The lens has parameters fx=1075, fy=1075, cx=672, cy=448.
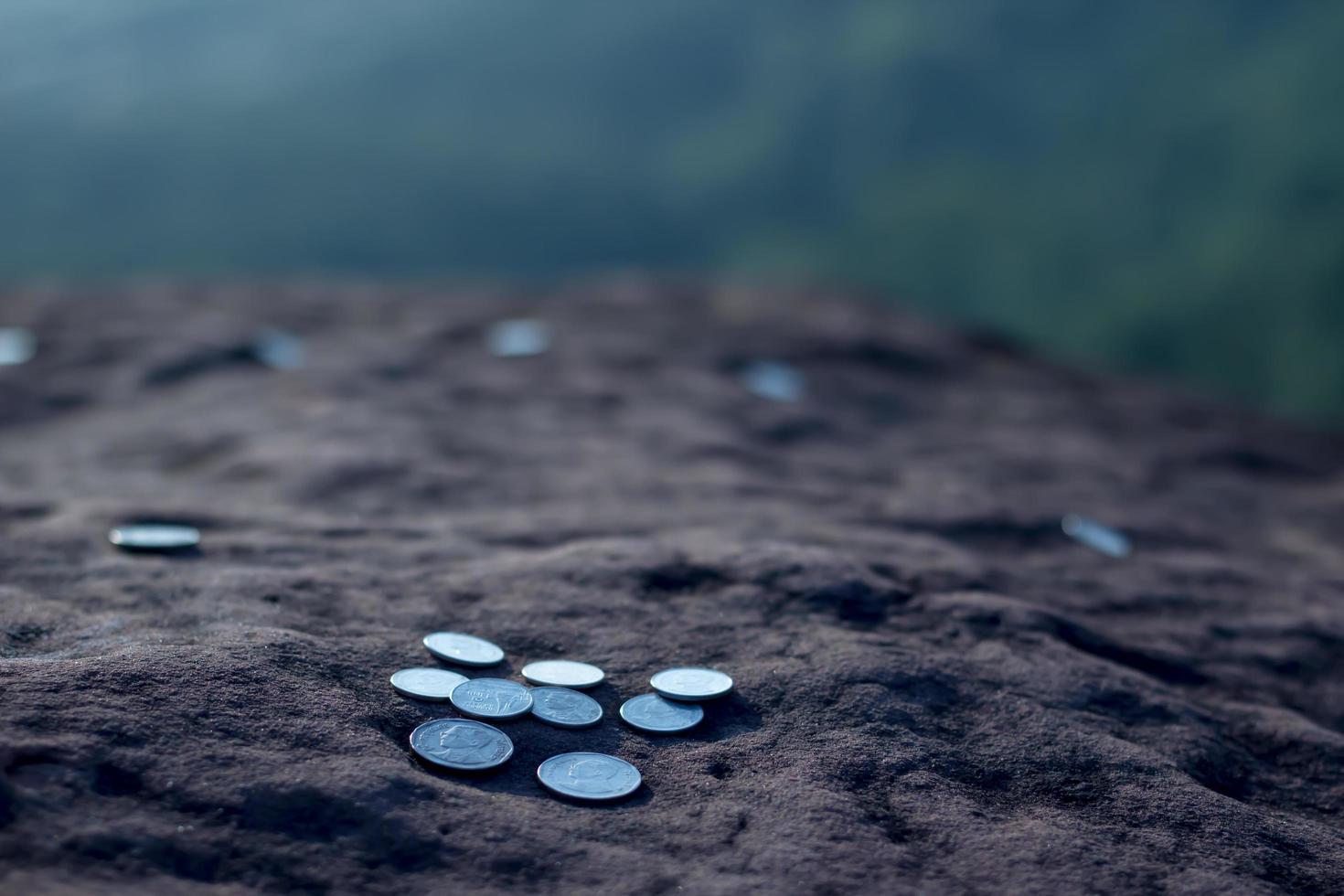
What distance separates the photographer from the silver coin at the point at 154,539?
252 centimetres

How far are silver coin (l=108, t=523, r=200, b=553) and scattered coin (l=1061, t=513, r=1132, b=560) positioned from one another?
8.20 feet

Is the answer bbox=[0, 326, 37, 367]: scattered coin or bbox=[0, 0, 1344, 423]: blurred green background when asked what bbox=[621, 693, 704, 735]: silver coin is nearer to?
bbox=[0, 326, 37, 367]: scattered coin

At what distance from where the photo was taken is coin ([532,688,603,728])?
188 cm

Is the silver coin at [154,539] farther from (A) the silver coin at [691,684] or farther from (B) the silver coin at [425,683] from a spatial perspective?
(A) the silver coin at [691,684]

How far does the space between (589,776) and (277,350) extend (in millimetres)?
3606

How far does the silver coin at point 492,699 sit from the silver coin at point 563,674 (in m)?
0.06

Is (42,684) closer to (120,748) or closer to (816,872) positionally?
(120,748)

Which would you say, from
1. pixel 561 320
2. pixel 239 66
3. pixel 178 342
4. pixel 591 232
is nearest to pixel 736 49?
pixel 591 232

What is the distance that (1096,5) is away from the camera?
9.47 meters

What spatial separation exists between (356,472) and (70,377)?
201 centimetres

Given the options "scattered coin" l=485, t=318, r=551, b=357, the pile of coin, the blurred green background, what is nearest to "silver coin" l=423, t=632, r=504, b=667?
the pile of coin

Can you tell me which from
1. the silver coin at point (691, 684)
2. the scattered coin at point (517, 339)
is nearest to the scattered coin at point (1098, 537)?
the silver coin at point (691, 684)

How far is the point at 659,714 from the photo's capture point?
1.95m

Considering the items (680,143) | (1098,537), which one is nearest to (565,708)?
(1098,537)
